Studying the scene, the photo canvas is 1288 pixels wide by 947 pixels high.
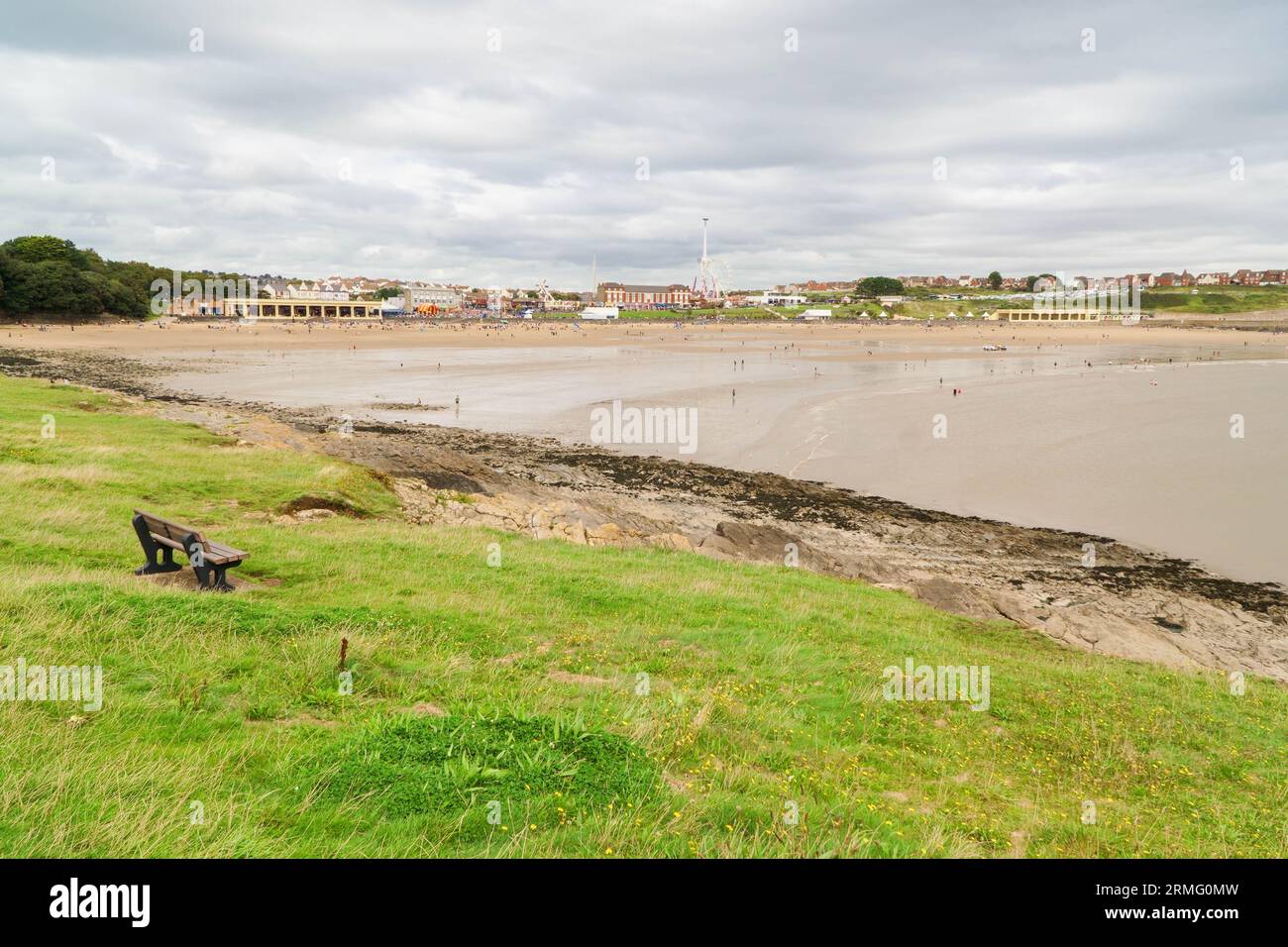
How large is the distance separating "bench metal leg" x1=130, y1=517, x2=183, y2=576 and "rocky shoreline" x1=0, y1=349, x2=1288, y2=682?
9.45 m

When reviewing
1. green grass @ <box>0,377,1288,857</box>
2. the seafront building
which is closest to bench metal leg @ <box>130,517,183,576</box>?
green grass @ <box>0,377,1288,857</box>

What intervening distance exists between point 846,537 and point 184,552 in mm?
17964

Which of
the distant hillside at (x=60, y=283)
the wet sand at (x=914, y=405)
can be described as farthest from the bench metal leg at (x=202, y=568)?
the distant hillside at (x=60, y=283)

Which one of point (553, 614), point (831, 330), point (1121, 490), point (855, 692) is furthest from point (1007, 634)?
point (831, 330)

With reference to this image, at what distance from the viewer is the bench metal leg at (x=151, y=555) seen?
35.9ft

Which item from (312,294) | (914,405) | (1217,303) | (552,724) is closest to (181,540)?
(552,724)

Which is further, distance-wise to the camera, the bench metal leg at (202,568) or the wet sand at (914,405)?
the wet sand at (914,405)

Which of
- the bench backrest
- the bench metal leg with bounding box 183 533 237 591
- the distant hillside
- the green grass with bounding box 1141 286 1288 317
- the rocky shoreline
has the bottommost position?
the rocky shoreline

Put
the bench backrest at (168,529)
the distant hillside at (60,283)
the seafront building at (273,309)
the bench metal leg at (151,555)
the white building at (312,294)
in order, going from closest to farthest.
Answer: the bench backrest at (168,529) → the bench metal leg at (151,555) → the distant hillside at (60,283) → the seafront building at (273,309) → the white building at (312,294)

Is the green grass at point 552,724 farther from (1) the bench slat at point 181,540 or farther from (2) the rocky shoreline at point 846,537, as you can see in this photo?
(2) the rocky shoreline at point 846,537

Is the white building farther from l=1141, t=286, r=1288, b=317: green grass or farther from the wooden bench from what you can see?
l=1141, t=286, r=1288, b=317: green grass

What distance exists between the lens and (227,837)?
4352mm

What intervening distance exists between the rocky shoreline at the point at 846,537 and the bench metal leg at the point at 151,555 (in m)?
9.45

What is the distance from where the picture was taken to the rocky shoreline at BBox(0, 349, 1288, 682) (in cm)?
1686
